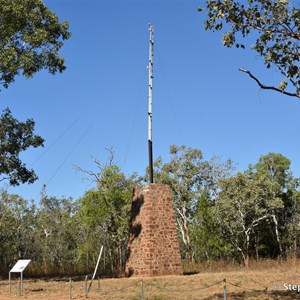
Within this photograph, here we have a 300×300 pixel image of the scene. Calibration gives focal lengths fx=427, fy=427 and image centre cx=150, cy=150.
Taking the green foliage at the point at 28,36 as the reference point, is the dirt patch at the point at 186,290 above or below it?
below

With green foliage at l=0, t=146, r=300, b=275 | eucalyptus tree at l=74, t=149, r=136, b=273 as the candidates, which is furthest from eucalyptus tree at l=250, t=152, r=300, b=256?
eucalyptus tree at l=74, t=149, r=136, b=273

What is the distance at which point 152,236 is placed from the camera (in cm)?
2028

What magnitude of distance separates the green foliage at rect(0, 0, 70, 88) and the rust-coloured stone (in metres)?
7.60

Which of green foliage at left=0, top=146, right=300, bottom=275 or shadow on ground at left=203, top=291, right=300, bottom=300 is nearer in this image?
shadow on ground at left=203, top=291, right=300, bottom=300

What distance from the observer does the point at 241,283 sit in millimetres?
15414

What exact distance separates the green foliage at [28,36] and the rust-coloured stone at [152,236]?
24.9 ft

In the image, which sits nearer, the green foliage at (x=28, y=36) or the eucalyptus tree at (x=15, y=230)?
the green foliage at (x=28, y=36)

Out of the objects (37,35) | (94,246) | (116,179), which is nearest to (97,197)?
(116,179)

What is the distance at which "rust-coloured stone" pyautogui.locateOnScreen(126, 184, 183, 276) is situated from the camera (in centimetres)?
2005

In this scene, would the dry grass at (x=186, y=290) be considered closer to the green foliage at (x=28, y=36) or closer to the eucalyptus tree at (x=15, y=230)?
the green foliage at (x=28, y=36)

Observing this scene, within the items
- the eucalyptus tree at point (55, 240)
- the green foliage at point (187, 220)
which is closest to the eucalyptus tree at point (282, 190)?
the green foliage at point (187, 220)

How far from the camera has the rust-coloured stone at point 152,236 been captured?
789 inches

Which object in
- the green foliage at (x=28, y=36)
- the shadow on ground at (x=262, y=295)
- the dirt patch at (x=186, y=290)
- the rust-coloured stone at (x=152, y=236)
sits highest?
the green foliage at (x=28, y=36)

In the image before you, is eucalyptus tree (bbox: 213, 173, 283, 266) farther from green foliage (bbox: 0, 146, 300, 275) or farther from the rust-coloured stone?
the rust-coloured stone
